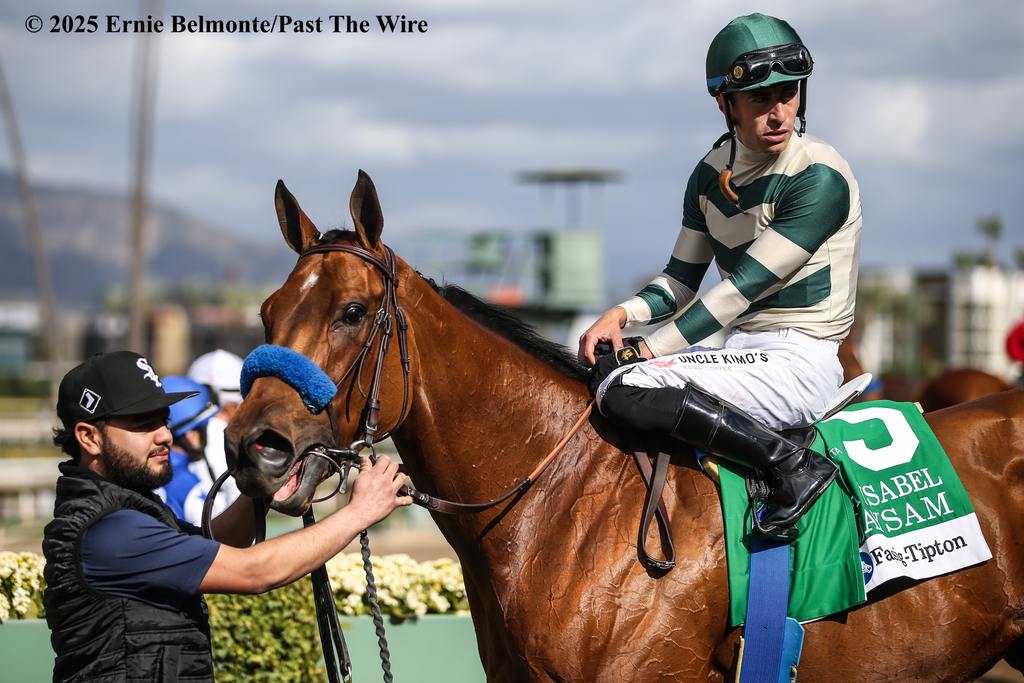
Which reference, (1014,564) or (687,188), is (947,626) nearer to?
(1014,564)

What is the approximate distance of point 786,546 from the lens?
3229mm

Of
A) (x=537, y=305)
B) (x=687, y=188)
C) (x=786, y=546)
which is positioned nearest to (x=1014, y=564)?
(x=786, y=546)

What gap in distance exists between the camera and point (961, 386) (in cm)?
884

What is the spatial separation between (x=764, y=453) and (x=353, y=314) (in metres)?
1.26

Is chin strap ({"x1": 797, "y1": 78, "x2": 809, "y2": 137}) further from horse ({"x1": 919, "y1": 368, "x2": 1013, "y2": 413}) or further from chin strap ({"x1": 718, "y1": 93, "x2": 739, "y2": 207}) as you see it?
horse ({"x1": 919, "y1": 368, "x2": 1013, "y2": 413})

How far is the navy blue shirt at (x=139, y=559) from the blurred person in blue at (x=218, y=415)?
2543 mm

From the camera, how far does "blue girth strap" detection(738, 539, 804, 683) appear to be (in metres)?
3.15

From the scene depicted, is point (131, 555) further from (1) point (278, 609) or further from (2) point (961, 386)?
(2) point (961, 386)

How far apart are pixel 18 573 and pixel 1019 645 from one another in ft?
13.6

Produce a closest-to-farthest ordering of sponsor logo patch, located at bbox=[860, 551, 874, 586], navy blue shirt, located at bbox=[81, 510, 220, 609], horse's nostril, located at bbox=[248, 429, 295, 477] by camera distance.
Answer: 1. horse's nostril, located at bbox=[248, 429, 295, 477]
2. navy blue shirt, located at bbox=[81, 510, 220, 609]
3. sponsor logo patch, located at bbox=[860, 551, 874, 586]

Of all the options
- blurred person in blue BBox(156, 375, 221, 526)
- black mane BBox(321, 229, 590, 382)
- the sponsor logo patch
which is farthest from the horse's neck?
blurred person in blue BBox(156, 375, 221, 526)

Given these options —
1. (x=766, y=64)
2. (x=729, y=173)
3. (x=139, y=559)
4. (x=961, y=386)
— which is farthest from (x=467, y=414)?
(x=961, y=386)

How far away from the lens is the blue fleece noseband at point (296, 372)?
2920 millimetres

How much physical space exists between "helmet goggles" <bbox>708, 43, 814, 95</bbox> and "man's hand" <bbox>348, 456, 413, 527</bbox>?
1.62 metres
